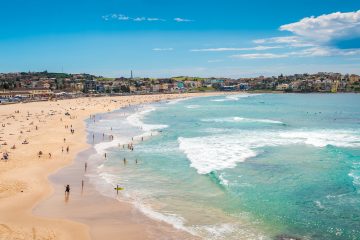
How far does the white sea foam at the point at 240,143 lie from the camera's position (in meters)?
30.5

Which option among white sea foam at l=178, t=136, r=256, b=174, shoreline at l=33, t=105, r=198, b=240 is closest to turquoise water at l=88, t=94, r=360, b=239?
white sea foam at l=178, t=136, r=256, b=174

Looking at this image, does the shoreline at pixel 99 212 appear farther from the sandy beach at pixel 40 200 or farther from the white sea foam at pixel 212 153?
the white sea foam at pixel 212 153

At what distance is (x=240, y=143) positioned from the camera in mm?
38656

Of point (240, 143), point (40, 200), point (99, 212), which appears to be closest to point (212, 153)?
point (240, 143)

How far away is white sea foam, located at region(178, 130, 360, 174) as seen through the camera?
3045cm

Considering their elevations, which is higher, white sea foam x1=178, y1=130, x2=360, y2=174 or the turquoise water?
white sea foam x1=178, y1=130, x2=360, y2=174

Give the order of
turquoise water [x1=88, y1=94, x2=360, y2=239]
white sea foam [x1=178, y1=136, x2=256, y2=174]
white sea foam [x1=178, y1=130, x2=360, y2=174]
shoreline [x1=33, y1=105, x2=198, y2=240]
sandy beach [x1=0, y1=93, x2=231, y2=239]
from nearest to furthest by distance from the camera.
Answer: sandy beach [x1=0, y1=93, x2=231, y2=239]
shoreline [x1=33, y1=105, x2=198, y2=240]
turquoise water [x1=88, y1=94, x2=360, y2=239]
white sea foam [x1=178, y1=136, x2=256, y2=174]
white sea foam [x1=178, y1=130, x2=360, y2=174]

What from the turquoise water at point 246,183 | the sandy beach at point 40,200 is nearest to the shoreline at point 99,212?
the sandy beach at point 40,200

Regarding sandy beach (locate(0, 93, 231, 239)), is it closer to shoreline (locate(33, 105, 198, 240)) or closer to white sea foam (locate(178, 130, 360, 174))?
shoreline (locate(33, 105, 198, 240))

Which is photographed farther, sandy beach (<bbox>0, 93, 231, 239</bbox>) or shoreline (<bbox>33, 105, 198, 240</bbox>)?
shoreline (<bbox>33, 105, 198, 240</bbox>)

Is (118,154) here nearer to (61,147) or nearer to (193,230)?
(61,147)

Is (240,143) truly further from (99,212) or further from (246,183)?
(99,212)

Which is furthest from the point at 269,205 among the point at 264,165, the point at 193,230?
the point at 264,165

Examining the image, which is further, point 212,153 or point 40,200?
point 212,153
